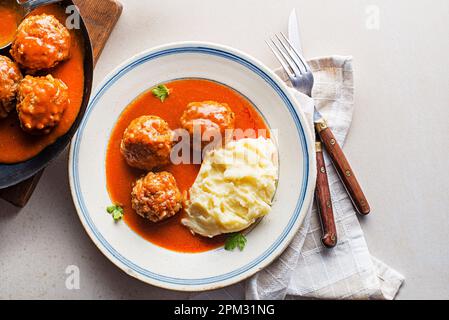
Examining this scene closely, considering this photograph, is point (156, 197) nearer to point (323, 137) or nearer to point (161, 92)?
point (161, 92)

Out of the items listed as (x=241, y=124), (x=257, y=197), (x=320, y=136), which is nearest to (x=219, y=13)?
(x=241, y=124)

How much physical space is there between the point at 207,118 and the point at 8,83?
177 centimetres

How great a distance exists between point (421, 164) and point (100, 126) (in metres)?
3.26

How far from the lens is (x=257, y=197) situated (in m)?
4.67

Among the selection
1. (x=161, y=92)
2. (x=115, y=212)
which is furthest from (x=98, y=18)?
(x=115, y=212)

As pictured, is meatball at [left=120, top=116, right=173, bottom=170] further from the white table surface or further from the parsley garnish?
the white table surface

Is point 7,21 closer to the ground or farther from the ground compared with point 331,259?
farther from the ground

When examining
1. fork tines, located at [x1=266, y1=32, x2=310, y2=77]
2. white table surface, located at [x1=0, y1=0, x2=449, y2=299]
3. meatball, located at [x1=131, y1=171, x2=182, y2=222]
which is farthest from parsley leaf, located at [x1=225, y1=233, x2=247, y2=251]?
fork tines, located at [x1=266, y1=32, x2=310, y2=77]

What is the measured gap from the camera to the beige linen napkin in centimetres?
488

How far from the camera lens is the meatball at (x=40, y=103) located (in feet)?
13.9

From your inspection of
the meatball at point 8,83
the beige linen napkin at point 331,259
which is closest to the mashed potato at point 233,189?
the beige linen napkin at point 331,259

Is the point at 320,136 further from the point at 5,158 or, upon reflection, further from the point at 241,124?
the point at 5,158

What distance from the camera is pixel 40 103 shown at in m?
4.22

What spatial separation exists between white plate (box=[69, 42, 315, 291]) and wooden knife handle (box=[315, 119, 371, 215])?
0.27m
